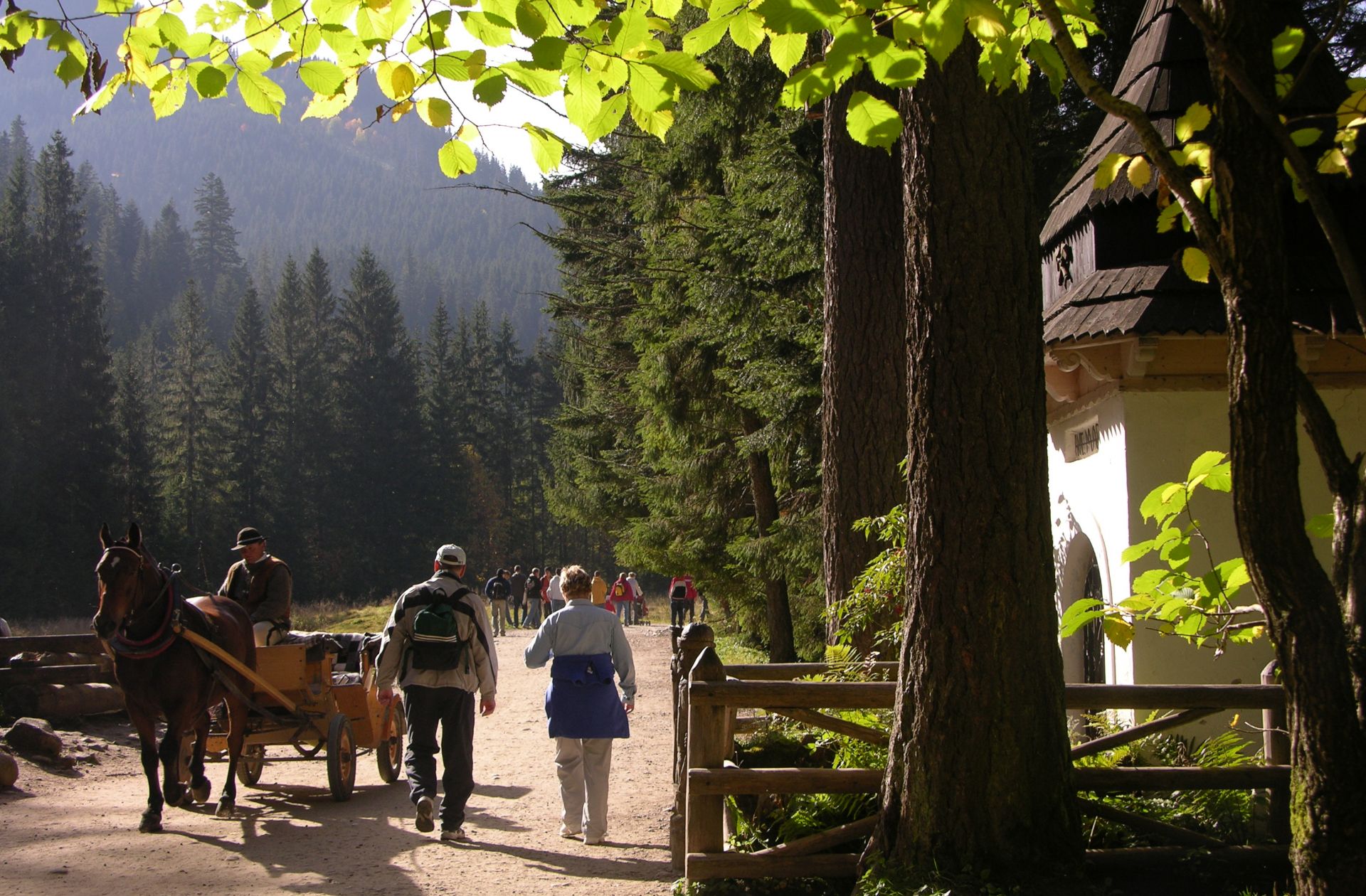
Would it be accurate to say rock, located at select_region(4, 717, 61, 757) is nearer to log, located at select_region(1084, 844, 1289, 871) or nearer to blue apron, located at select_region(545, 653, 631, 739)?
blue apron, located at select_region(545, 653, 631, 739)

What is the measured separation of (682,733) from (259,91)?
202 inches

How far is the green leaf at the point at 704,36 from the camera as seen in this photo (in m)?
3.73

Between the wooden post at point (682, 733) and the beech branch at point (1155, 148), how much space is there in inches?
153

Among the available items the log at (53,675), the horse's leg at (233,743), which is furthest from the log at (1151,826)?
the log at (53,675)

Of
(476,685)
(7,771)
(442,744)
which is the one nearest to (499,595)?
(7,771)

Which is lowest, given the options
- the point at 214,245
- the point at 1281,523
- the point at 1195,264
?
the point at 1281,523

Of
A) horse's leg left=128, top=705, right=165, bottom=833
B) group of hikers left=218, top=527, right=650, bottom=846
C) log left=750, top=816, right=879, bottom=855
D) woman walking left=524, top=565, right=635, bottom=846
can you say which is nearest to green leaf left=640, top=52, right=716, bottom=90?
log left=750, top=816, right=879, bottom=855

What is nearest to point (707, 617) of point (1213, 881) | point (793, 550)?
point (793, 550)

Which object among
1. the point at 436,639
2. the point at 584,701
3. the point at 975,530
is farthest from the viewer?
the point at 584,701

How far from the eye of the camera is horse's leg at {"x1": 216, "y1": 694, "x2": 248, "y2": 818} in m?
9.26

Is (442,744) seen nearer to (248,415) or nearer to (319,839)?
(319,839)

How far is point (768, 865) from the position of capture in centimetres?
574

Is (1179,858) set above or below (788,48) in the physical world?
below

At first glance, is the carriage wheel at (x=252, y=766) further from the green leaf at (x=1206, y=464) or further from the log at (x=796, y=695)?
the green leaf at (x=1206, y=464)
